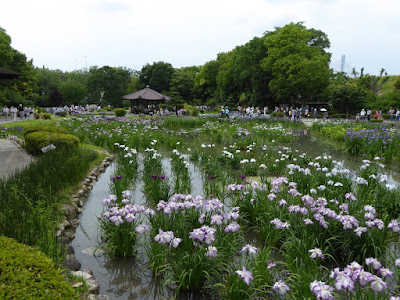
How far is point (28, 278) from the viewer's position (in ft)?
7.68

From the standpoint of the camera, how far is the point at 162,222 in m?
4.17

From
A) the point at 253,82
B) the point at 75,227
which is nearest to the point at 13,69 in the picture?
the point at 253,82

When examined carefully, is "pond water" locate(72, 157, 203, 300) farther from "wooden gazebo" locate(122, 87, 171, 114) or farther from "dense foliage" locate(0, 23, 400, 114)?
"dense foliage" locate(0, 23, 400, 114)

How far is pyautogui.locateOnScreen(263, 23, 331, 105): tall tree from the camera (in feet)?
113

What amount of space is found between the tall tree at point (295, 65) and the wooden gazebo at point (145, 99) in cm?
1390

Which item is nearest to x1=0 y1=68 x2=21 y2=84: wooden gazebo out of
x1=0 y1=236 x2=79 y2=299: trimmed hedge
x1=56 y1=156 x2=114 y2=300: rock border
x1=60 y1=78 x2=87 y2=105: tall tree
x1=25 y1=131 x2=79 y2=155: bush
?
x1=25 y1=131 x2=79 y2=155: bush

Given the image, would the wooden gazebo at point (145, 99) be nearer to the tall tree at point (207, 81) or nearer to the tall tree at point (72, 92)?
the tall tree at point (207, 81)

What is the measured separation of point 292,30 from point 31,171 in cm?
3708

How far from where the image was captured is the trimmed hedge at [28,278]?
2197mm

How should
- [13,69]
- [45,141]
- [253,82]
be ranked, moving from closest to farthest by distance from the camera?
[45,141]
[13,69]
[253,82]

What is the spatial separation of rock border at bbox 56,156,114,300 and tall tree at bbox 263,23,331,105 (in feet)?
101

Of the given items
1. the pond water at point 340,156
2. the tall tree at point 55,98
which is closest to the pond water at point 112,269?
the pond water at point 340,156

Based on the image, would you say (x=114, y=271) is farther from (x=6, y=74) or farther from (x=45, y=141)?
(x=6, y=74)

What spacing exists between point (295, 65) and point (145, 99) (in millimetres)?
17653
